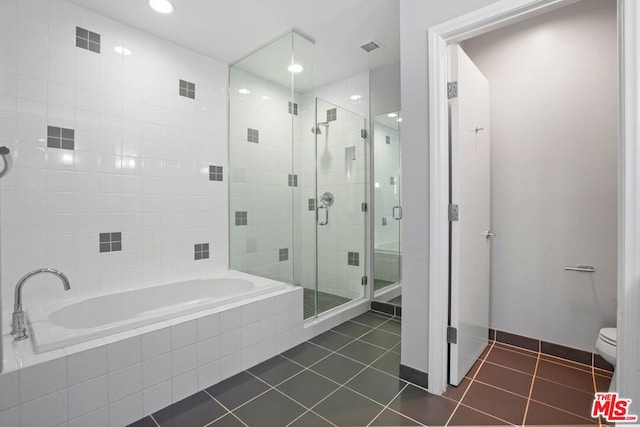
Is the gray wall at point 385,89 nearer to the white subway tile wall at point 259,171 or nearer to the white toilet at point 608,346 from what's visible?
the white subway tile wall at point 259,171

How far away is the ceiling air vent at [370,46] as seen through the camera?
103 inches

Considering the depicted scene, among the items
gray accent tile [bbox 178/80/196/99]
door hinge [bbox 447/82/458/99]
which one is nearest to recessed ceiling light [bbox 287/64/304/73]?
gray accent tile [bbox 178/80/196/99]

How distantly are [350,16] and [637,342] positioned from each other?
250cm

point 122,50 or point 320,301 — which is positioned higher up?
point 122,50

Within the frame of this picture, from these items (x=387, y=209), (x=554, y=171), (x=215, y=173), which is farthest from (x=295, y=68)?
(x=554, y=171)

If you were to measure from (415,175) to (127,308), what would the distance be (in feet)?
7.59

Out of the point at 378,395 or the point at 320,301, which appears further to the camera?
the point at 320,301

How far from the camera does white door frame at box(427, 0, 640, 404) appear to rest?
1.18m

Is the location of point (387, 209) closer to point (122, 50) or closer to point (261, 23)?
point (261, 23)

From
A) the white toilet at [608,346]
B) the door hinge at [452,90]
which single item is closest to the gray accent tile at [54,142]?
the door hinge at [452,90]

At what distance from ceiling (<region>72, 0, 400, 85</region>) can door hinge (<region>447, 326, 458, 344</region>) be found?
221cm

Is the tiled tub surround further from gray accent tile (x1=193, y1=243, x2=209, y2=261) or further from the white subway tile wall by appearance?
gray accent tile (x1=193, y1=243, x2=209, y2=261)

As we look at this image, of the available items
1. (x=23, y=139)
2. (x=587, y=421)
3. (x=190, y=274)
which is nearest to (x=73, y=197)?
(x=23, y=139)

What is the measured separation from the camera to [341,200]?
126 inches
